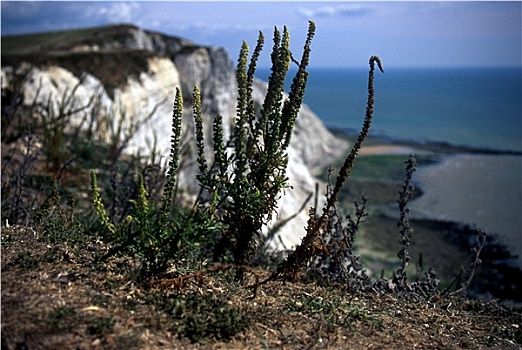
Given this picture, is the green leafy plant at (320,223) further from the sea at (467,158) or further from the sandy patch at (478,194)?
the sandy patch at (478,194)

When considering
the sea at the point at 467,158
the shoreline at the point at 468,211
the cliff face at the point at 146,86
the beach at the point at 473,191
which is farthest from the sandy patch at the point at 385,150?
the cliff face at the point at 146,86

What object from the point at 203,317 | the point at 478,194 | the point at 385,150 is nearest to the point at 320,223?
the point at 203,317

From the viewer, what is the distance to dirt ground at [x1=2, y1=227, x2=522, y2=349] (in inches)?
130

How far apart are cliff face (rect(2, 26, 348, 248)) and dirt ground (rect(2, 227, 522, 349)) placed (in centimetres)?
532

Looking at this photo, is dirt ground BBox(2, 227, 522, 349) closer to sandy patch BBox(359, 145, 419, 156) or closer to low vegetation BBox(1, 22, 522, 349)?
low vegetation BBox(1, 22, 522, 349)

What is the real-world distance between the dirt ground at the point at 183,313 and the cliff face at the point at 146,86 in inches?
209

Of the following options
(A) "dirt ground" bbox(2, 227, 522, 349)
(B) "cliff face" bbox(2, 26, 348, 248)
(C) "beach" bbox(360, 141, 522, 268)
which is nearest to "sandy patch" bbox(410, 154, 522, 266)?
(C) "beach" bbox(360, 141, 522, 268)

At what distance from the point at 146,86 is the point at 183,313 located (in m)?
16.5

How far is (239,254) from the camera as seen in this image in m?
4.81

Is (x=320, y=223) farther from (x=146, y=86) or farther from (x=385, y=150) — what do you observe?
(x=385, y=150)

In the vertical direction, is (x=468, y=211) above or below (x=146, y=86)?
below

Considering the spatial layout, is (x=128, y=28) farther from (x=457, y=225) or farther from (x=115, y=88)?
(x=457, y=225)

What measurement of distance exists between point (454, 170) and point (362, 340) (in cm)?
4174

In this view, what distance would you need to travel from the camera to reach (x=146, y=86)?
19297mm
